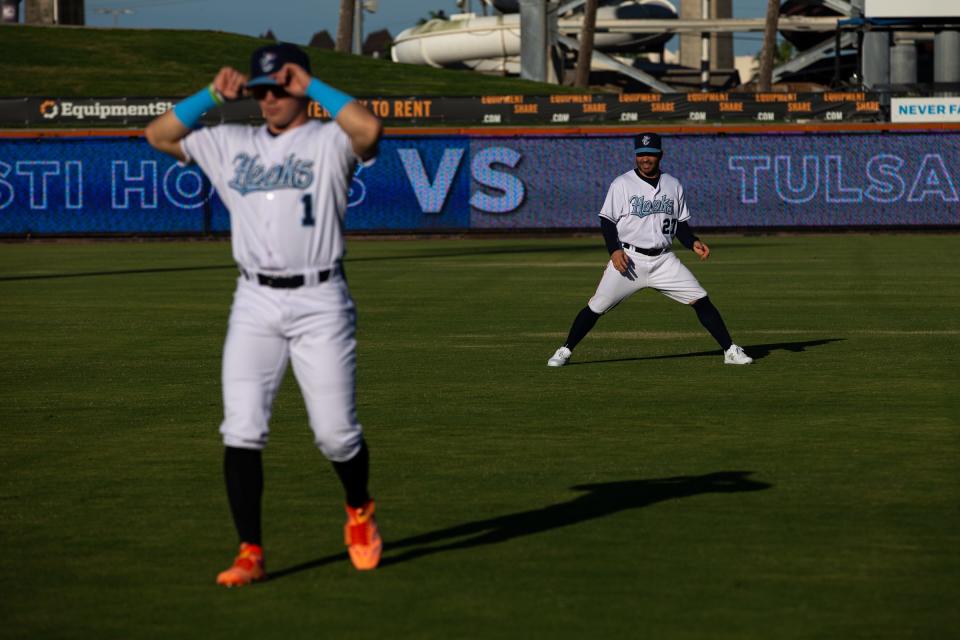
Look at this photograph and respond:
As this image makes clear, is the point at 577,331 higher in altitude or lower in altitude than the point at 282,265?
lower

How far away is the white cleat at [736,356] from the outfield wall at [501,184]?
2335 cm

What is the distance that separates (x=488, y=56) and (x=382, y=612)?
326 ft

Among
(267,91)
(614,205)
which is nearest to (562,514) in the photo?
(267,91)

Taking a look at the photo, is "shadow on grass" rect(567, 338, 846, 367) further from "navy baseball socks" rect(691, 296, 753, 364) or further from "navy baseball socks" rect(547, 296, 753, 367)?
"navy baseball socks" rect(691, 296, 753, 364)

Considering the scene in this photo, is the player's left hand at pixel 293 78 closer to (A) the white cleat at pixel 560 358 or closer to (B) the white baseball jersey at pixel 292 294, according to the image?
(B) the white baseball jersey at pixel 292 294

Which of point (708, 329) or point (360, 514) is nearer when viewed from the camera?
point (360, 514)

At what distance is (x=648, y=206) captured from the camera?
44.4 feet

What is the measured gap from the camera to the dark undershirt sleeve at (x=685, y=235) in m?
13.8

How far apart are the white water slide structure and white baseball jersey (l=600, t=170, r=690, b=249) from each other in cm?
7214

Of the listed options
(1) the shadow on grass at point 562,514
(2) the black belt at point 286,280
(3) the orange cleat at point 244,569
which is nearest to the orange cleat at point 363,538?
(1) the shadow on grass at point 562,514

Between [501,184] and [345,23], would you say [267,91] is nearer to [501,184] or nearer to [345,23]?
[501,184]

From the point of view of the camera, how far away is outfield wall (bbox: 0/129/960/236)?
3656 cm

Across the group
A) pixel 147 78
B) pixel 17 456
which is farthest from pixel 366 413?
pixel 147 78

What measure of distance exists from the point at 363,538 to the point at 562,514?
1453 mm
